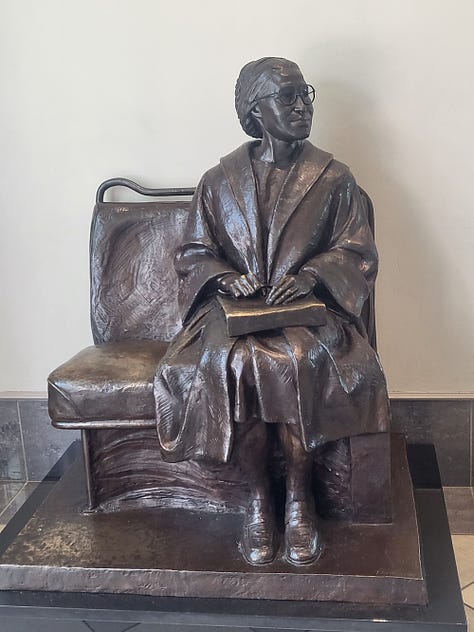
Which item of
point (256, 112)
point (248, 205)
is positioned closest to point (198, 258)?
point (248, 205)

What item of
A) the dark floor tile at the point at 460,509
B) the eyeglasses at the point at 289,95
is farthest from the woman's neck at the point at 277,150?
the dark floor tile at the point at 460,509

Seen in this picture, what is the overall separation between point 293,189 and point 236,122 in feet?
1.65

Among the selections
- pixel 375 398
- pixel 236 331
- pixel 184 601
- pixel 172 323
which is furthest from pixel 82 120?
pixel 184 601

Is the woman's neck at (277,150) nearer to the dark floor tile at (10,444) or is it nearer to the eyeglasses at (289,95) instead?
the eyeglasses at (289,95)

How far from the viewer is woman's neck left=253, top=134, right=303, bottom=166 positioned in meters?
2.30

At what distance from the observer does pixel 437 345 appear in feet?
9.00

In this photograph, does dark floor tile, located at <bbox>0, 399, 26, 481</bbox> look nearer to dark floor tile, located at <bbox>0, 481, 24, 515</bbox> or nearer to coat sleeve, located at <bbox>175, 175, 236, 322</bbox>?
dark floor tile, located at <bbox>0, 481, 24, 515</bbox>

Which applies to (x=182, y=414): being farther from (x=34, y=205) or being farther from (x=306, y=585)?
(x=34, y=205)

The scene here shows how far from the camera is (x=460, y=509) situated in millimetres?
2688

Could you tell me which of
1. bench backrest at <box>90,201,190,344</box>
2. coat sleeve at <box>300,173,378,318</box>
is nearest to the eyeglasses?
coat sleeve at <box>300,173,378,318</box>

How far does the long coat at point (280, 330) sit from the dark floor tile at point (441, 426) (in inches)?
25.3

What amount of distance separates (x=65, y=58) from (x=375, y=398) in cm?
153

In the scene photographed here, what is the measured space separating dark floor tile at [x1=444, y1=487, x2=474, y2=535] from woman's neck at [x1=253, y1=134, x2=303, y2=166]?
1.28m

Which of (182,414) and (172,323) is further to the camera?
(172,323)
